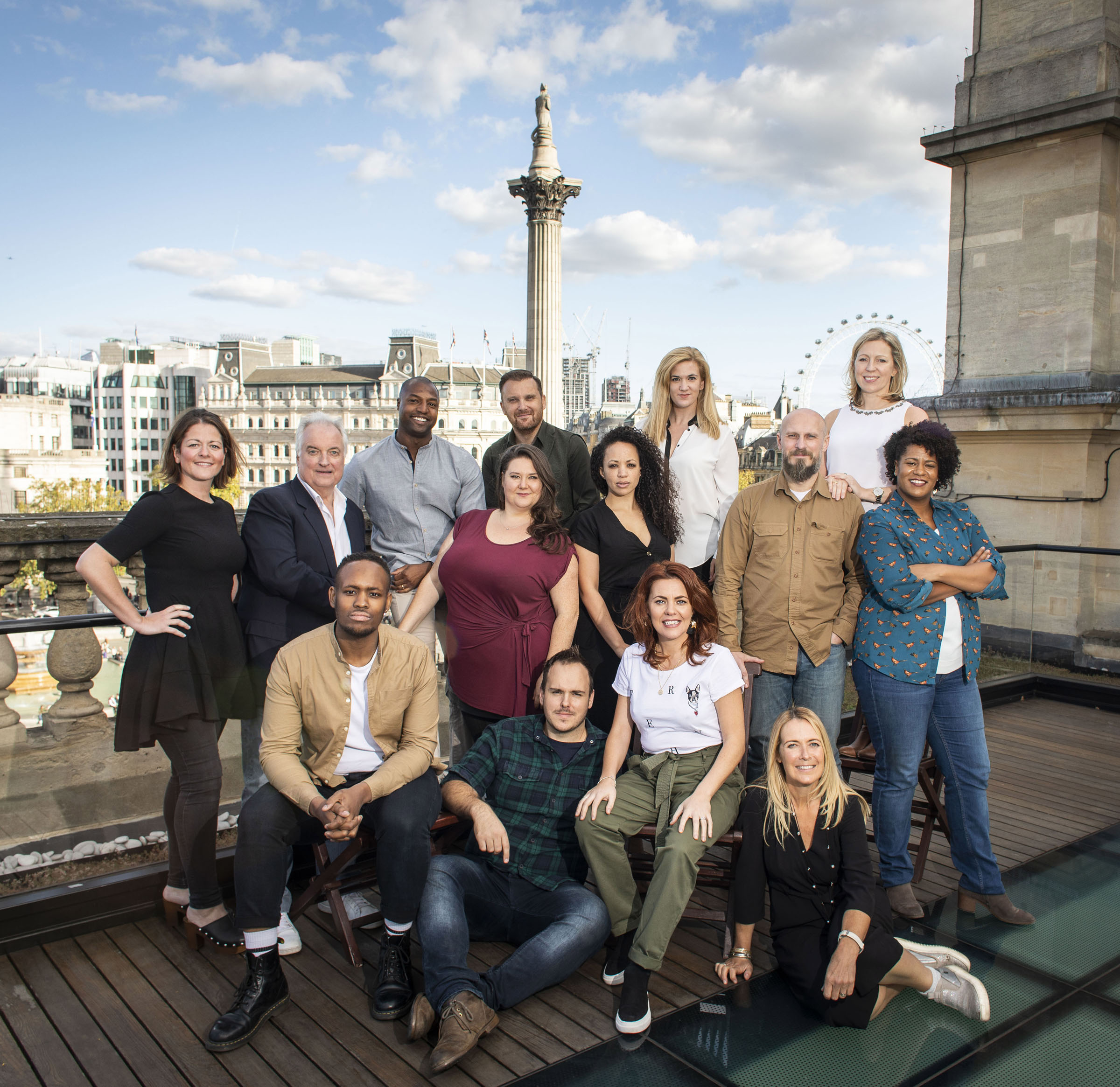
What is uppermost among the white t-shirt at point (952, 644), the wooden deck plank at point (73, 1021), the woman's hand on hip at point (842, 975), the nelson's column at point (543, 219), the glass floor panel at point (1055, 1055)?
the nelson's column at point (543, 219)

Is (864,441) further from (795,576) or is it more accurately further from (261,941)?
(261,941)

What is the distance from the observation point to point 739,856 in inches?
124

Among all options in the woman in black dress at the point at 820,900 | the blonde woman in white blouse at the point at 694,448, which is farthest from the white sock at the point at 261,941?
the blonde woman in white blouse at the point at 694,448

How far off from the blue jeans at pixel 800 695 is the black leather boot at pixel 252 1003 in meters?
2.03

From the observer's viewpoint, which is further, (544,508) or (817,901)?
(544,508)

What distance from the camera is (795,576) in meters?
3.72

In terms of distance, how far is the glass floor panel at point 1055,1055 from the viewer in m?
2.65

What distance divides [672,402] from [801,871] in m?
2.21

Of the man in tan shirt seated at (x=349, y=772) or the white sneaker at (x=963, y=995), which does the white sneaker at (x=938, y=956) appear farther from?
the man in tan shirt seated at (x=349, y=772)

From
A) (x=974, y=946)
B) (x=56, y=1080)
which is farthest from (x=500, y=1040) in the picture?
(x=974, y=946)

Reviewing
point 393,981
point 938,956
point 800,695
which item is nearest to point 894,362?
point 800,695

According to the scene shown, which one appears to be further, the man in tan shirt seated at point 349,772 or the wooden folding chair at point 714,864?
the wooden folding chair at point 714,864

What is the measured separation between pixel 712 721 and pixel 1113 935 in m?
1.79

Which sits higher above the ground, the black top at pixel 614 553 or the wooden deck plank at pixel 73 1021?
the black top at pixel 614 553
